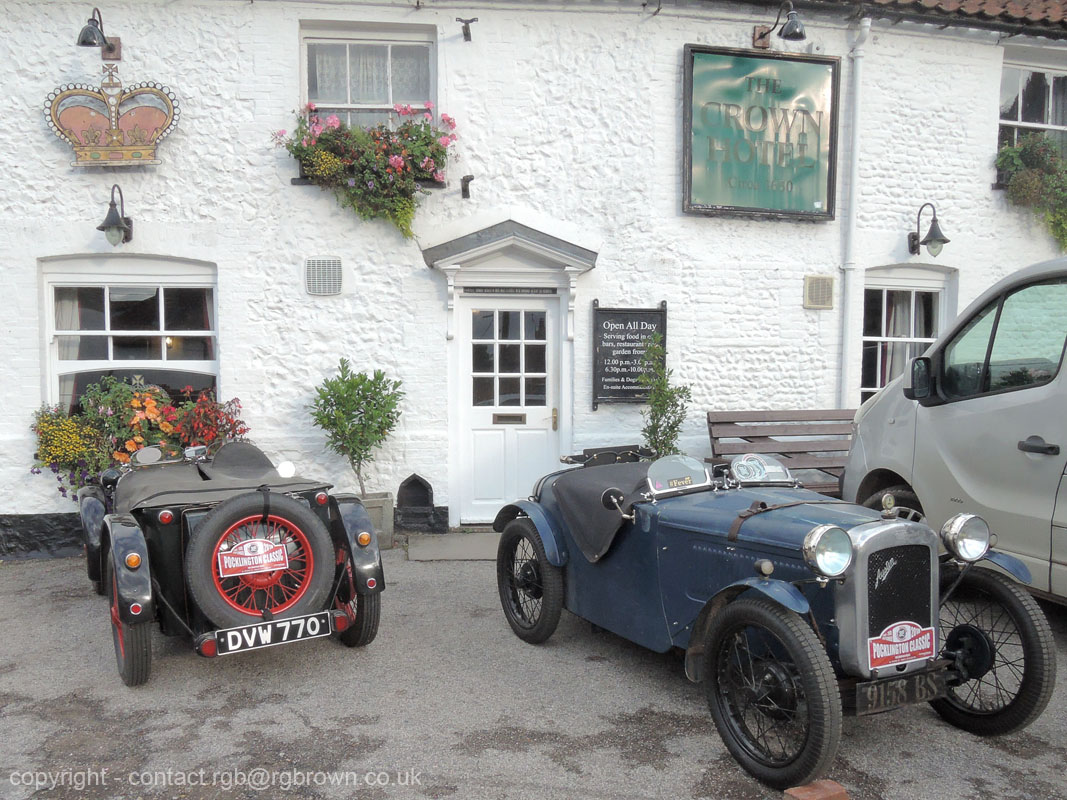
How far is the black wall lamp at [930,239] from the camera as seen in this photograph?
8188mm

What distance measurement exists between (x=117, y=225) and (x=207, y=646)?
472 centimetres

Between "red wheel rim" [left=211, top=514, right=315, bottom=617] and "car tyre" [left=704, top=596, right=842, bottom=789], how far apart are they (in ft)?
6.96

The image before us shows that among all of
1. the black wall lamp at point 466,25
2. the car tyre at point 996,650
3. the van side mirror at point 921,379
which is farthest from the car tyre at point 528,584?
the black wall lamp at point 466,25

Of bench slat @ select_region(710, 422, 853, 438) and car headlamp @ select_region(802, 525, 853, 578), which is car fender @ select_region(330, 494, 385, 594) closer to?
car headlamp @ select_region(802, 525, 853, 578)

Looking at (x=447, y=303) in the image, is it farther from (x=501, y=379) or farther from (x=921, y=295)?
(x=921, y=295)

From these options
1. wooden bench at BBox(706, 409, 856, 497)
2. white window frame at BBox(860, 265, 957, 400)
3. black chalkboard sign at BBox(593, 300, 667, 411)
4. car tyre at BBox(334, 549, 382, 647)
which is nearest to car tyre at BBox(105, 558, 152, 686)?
car tyre at BBox(334, 549, 382, 647)

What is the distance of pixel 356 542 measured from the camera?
4559 mm

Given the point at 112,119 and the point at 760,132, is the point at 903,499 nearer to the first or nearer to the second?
the point at 760,132

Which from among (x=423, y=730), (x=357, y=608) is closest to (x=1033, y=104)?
(x=357, y=608)

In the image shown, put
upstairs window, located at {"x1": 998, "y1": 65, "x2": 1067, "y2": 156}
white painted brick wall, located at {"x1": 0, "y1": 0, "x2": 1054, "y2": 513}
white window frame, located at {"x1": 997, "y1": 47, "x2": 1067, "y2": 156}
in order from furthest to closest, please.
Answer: upstairs window, located at {"x1": 998, "y1": 65, "x2": 1067, "y2": 156}
white window frame, located at {"x1": 997, "y1": 47, "x2": 1067, "y2": 156}
white painted brick wall, located at {"x1": 0, "y1": 0, "x2": 1054, "y2": 513}

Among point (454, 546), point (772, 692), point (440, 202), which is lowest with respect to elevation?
point (454, 546)

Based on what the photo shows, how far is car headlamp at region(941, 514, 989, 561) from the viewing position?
3.39 meters

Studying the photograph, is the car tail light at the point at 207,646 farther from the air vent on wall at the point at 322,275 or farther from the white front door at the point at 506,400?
the air vent on wall at the point at 322,275

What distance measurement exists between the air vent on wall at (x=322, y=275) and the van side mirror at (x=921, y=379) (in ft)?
16.4
